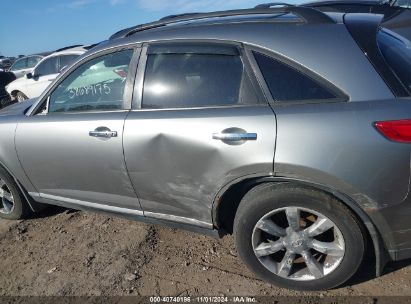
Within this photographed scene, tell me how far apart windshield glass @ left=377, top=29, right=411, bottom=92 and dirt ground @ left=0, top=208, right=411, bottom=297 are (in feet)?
4.53

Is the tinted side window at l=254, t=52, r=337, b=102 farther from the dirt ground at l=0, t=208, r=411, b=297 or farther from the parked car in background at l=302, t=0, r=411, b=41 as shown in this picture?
the parked car in background at l=302, t=0, r=411, b=41

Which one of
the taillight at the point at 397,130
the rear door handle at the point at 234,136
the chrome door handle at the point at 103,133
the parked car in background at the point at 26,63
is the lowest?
the parked car in background at the point at 26,63

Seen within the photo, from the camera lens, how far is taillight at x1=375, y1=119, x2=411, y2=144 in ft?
7.29

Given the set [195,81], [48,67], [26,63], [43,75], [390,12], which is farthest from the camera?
[26,63]

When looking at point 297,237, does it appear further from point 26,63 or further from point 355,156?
point 26,63

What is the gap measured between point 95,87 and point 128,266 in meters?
1.50

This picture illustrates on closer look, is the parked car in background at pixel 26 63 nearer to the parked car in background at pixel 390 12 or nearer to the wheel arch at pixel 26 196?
the parked car in background at pixel 390 12

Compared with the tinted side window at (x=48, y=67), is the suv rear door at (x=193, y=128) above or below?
above

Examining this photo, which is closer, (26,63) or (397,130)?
(397,130)

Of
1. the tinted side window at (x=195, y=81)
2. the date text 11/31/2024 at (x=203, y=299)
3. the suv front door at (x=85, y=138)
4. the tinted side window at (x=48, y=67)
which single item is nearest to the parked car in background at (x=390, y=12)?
Result: the tinted side window at (x=195, y=81)

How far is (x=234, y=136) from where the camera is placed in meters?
Result: 2.57

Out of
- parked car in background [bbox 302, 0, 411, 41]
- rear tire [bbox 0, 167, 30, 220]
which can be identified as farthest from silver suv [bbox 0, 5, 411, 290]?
parked car in background [bbox 302, 0, 411, 41]

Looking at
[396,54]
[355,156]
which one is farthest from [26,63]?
[355,156]

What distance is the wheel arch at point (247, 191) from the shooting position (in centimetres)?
243
